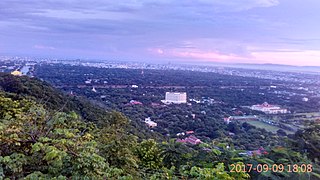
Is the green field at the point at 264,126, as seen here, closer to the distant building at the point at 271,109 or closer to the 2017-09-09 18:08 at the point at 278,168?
the distant building at the point at 271,109

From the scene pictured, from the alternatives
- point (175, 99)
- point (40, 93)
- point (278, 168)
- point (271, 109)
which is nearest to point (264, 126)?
point (271, 109)

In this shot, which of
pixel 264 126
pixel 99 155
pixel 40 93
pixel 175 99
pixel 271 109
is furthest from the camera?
pixel 175 99

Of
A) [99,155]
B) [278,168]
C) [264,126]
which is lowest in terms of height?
[264,126]

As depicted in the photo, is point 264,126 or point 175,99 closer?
point 264,126

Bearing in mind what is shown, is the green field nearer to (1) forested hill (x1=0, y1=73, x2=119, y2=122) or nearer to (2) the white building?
(1) forested hill (x1=0, y1=73, x2=119, y2=122)

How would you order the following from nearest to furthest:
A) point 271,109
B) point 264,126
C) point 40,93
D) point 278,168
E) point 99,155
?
1. point 99,155
2. point 278,168
3. point 40,93
4. point 264,126
5. point 271,109

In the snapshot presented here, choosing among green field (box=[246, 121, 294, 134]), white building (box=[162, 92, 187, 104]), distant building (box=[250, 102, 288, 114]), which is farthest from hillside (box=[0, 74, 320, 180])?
white building (box=[162, 92, 187, 104])

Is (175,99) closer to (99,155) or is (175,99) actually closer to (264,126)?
(264,126)

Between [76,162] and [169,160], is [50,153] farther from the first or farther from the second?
[169,160]

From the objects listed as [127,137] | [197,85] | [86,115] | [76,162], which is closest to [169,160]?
[127,137]

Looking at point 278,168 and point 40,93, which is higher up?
point 278,168

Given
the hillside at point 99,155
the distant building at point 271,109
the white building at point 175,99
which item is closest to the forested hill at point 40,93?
the hillside at point 99,155
